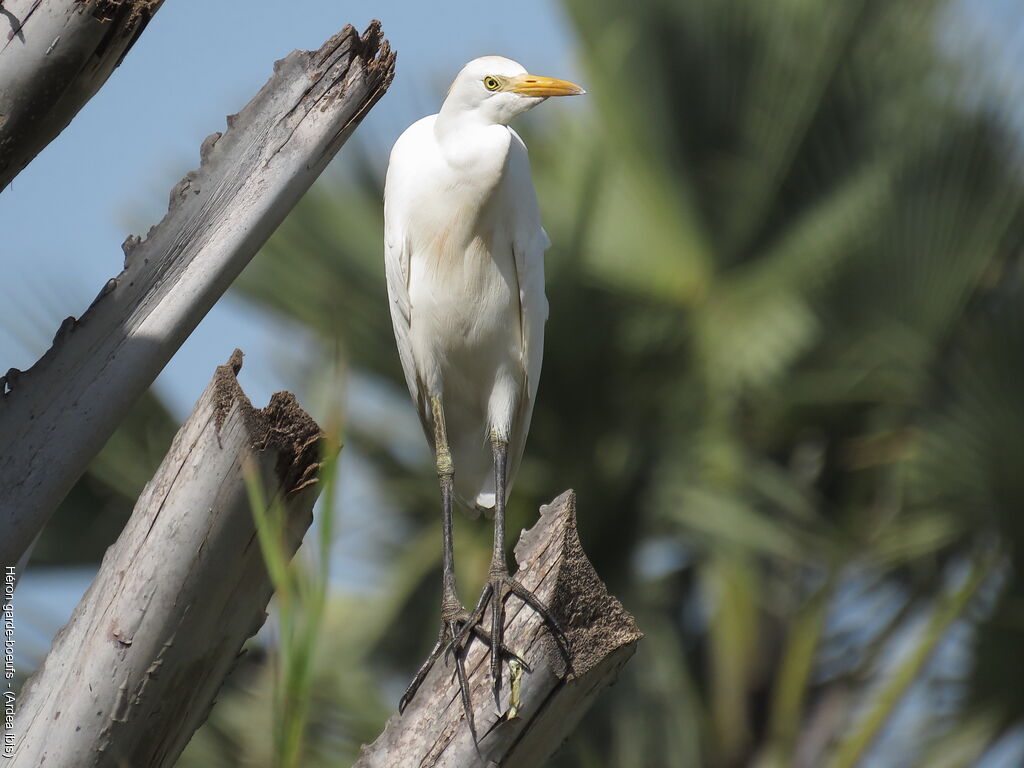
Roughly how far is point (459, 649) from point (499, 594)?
0.41 m

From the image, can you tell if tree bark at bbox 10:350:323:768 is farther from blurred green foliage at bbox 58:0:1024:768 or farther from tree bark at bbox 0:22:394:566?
blurred green foliage at bbox 58:0:1024:768

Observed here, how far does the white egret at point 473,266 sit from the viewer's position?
3.05 meters

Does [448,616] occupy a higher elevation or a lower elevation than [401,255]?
lower

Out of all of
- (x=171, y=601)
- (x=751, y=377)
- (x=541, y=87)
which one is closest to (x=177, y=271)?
(x=171, y=601)

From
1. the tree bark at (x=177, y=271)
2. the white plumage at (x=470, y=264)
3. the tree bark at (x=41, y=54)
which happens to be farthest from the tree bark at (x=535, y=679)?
the white plumage at (x=470, y=264)

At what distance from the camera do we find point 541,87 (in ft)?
9.75

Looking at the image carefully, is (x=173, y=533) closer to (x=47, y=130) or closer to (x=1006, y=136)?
(x=47, y=130)

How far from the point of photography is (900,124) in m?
4.78

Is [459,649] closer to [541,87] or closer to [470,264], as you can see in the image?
[470,264]

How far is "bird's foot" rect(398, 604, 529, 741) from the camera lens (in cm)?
190

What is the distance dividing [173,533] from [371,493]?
329 cm

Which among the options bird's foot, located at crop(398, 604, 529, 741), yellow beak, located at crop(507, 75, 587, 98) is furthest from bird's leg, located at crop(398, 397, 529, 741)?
yellow beak, located at crop(507, 75, 587, 98)

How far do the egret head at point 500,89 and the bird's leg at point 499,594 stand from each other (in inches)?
31.1

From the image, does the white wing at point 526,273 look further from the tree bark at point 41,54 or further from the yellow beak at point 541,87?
the tree bark at point 41,54
